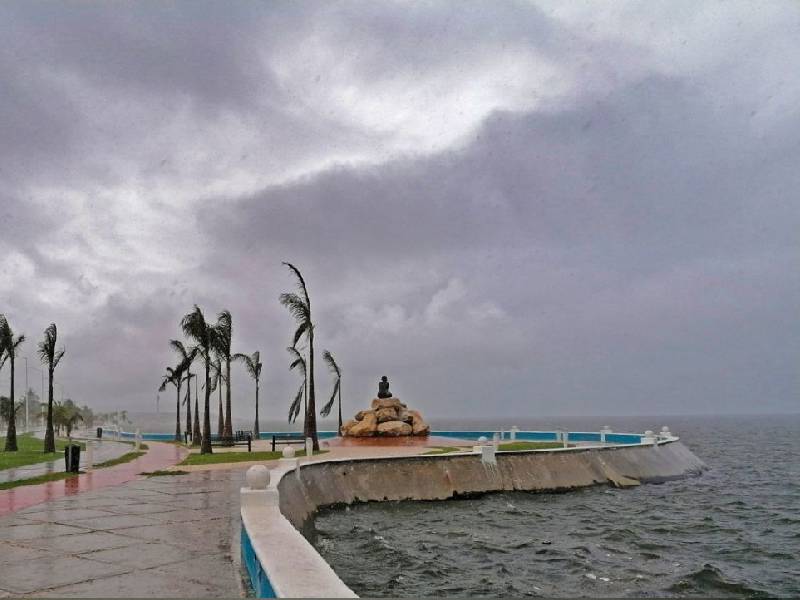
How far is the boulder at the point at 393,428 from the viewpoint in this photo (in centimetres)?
4116

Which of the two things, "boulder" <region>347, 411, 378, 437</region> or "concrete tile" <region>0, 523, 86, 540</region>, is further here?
"boulder" <region>347, 411, 378, 437</region>

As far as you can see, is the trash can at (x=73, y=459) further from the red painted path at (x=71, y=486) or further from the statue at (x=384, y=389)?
the statue at (x=384, y=389)

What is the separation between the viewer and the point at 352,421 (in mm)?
44219

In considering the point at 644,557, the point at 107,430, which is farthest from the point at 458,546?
the point at 107,430

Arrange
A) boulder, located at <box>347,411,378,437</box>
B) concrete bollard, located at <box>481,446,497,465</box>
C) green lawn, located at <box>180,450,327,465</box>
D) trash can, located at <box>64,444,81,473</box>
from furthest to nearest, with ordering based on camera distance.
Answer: boulder, located at <box>347,411,378,437</box> < green lawn, located at <box>180,450,327,465</box> < concrete bollard, located at <box>481,446,497,465</box> < trash can, located at <box>64,444,81,473</box>

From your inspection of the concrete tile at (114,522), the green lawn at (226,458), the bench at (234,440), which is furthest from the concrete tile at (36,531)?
the bench at (234,440)

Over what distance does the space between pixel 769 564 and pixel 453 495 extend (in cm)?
1011

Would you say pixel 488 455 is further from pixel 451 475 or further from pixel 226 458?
pixel 226 458

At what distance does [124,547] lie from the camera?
30.7ft

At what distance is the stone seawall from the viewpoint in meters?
19.7

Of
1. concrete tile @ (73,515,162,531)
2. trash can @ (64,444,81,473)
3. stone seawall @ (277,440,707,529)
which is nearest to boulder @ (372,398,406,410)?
stone seawall @ (277,440,707,529)

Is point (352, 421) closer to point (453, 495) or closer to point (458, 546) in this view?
point (453, 495)

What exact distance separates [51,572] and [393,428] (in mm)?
33806

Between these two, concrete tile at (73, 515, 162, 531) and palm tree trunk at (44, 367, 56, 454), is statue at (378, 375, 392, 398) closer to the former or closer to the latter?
palm tree trunk at (44, 367, 56, 454)
